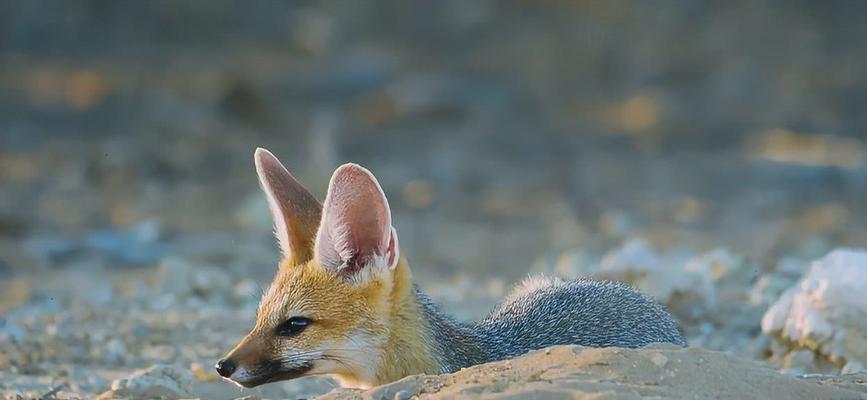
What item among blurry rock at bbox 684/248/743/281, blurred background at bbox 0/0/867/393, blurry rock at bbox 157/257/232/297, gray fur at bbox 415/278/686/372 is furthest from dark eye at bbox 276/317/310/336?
blurred background at bbox 0/0/867/393

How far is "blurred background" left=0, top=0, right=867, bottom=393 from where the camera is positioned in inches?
516

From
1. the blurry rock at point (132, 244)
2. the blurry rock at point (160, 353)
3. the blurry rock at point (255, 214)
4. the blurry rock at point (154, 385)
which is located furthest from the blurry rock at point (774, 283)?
the blurry rock at point (255, 214)

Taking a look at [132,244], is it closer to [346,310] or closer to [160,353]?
[160,353]

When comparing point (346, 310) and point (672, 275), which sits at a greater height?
point (672, 275)

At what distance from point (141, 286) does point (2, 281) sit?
1713mm

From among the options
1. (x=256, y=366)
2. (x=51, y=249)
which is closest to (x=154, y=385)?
(x=256, y=366)

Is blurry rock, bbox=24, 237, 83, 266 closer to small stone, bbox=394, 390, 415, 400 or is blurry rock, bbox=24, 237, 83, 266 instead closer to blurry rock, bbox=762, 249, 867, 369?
blurry rock, bbox=762, 249, 867, 369

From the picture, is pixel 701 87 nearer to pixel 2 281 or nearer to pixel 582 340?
pixel 2 281

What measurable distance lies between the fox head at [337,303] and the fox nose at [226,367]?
0.05 meters

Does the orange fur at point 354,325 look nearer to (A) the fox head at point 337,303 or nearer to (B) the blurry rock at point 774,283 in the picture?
(A) the fox head at point 337,303

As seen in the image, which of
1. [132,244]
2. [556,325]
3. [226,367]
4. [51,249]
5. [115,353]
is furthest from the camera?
[132,244]

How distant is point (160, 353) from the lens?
8.03m

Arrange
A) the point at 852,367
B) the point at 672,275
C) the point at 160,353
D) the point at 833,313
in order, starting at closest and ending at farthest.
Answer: the point at 852,367 → the point at 833,313 → the point at 160,353 → the point at 672,275

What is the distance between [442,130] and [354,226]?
1190cm
